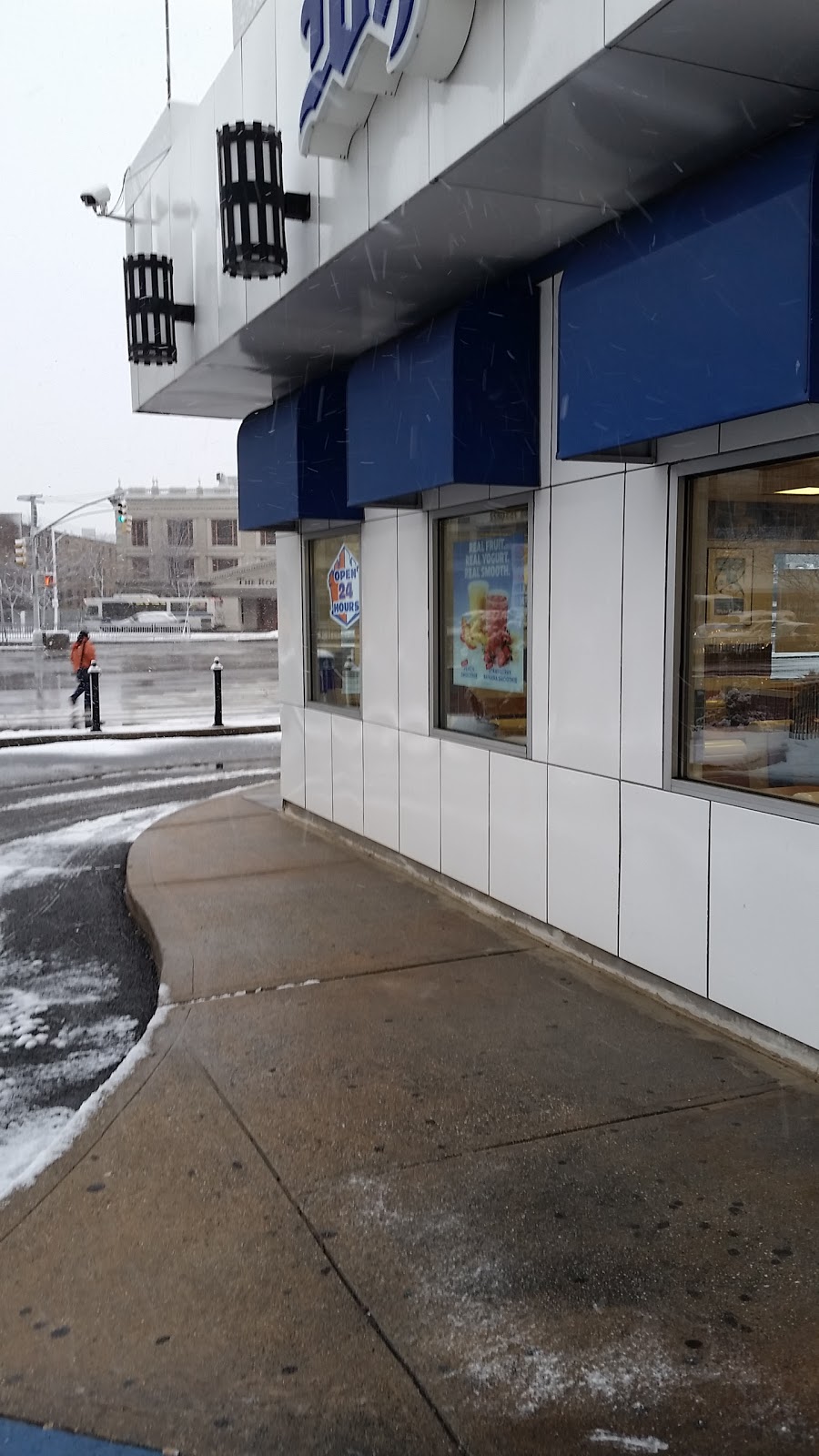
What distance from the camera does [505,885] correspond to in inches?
275

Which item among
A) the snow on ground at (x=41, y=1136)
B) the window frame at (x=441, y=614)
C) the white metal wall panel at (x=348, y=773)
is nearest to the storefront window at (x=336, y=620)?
the white metal wall panel at (x=348, y=773)

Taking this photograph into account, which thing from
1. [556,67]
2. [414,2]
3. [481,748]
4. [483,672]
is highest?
[414,2]

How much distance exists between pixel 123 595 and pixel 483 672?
101097 millimetres

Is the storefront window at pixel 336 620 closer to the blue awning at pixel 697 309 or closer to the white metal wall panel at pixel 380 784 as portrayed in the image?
the white metal wall panel at pixel 380 784

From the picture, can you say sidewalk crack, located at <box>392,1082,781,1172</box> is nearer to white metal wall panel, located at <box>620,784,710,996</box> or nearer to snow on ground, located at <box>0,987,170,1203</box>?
white metal wall panel, located at <box>620,784,710,996</box>

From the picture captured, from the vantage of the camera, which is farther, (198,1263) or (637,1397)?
(198,1263)

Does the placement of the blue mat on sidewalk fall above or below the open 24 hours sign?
below

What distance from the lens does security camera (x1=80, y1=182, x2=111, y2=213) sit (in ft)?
34.6

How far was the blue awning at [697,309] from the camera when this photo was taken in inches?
155

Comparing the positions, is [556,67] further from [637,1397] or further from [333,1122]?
[637,1397]

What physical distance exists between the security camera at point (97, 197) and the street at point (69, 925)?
20.0 feet

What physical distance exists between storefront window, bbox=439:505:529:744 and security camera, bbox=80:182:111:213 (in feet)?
18.3

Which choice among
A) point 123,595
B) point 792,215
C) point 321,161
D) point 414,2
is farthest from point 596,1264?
point 123,595

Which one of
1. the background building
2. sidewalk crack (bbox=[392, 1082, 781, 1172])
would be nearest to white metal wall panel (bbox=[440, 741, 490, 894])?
sidewalk crack (bbox=[392, 1082, 781, 1172])
